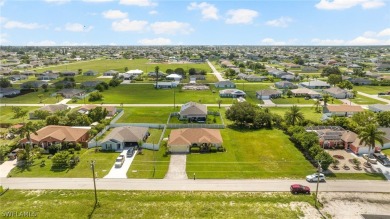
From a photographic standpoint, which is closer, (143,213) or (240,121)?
(143,213)

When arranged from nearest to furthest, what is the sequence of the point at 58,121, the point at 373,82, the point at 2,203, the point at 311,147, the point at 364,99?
the point at 2,203 → the point at 311,147 → the point at 58,121 → the point at 364,99 → the point at 373,82

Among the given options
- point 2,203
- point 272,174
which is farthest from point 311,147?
point 2,203

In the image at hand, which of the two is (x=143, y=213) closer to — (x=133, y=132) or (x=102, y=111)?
(x=133, y=132)

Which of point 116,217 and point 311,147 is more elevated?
point 311,147

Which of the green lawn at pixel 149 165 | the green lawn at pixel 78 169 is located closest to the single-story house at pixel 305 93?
the green lawn at pixel 149 165

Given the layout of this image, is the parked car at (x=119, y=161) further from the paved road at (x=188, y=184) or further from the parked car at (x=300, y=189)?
the parked car at (x=300, y=189)

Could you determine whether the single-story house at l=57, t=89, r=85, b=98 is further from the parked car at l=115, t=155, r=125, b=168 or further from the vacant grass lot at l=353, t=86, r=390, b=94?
the vacant grass lot at l=353, t=86, r=390, b=94
